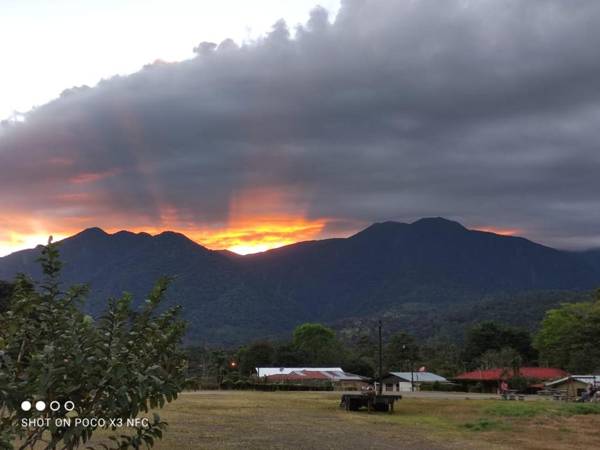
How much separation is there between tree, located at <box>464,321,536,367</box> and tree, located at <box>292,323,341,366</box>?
117 ft

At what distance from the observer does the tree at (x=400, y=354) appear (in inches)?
6522

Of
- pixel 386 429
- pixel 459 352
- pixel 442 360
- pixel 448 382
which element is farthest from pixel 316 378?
pixel 386 429

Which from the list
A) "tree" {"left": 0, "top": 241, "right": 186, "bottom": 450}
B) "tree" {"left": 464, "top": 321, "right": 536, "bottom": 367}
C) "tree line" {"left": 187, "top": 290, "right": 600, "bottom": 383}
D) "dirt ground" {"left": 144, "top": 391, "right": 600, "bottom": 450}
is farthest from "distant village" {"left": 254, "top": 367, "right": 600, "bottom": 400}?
"tree" {"left": 0, "top": 241, "right": 186, "bottom": 450}

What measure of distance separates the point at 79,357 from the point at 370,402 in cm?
4483

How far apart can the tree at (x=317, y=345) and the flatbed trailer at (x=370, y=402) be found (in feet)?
368

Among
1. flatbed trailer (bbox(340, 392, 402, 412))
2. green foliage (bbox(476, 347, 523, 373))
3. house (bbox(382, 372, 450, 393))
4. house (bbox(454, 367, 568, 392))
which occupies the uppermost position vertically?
green foliage (bbox(476, 347, 523, 373))

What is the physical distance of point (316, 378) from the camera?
119 m

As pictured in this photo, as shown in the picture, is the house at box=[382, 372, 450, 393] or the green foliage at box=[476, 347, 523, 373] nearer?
the green foliage at box=[476, 347, 523, 373]

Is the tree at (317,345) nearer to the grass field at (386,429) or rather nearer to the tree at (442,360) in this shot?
the tree at (442,360)

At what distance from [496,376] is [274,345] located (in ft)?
246

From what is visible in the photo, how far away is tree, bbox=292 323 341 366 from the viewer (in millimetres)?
162250

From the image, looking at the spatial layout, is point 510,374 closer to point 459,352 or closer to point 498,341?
point 498,341

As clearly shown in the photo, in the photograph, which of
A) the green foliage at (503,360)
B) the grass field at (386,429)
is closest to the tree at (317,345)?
the green foliage at (503,360)

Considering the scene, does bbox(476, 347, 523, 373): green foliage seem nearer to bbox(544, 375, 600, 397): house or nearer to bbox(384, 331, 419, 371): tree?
bbox(544, 375, 600, 397): house
